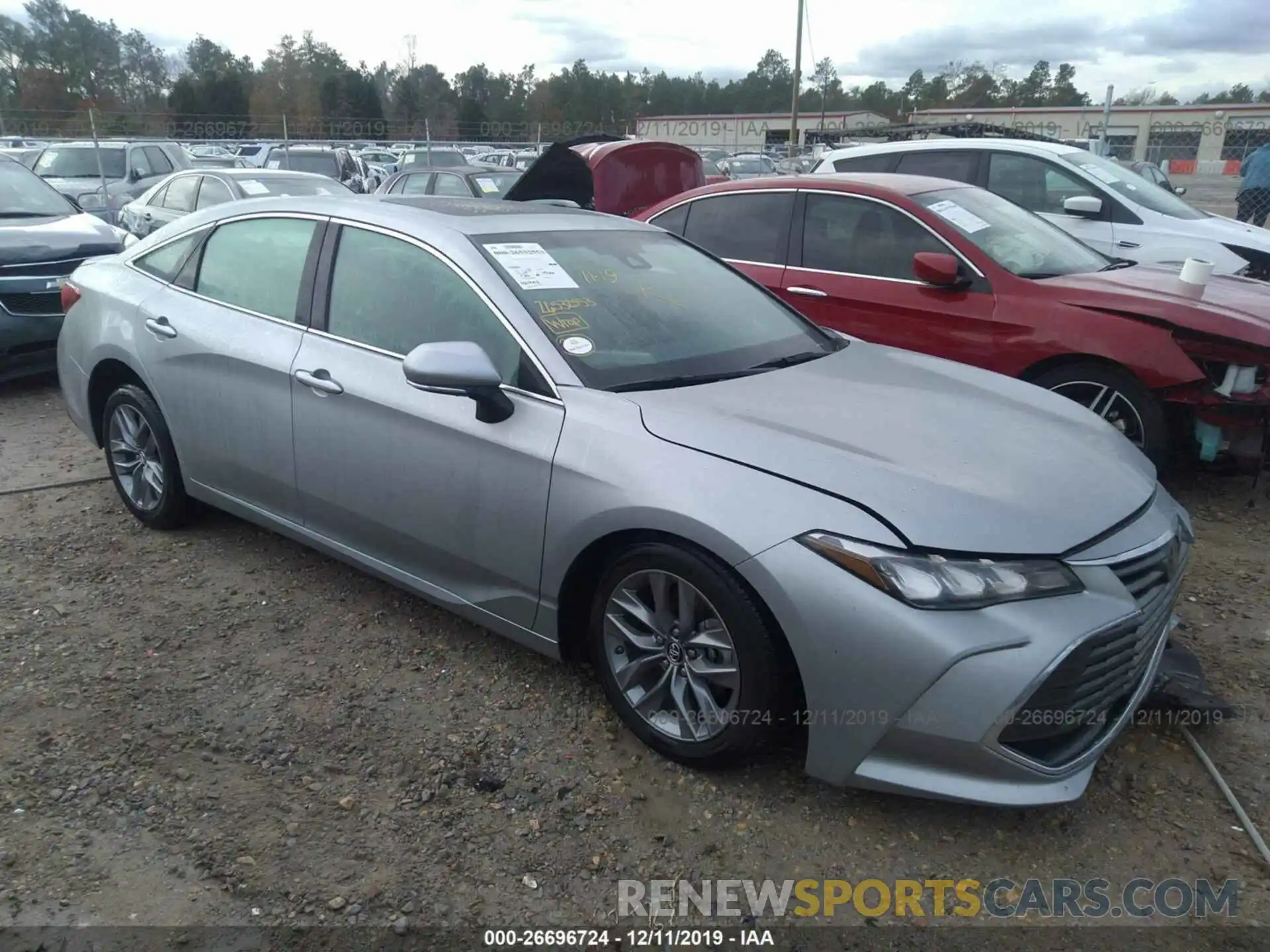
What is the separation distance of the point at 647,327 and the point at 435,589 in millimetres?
1156

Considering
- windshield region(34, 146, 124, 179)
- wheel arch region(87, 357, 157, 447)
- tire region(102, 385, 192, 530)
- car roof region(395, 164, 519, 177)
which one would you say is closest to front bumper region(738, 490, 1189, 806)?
tire region(102, 385, 192, 530)

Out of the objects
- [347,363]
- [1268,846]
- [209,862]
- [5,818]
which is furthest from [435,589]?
[1268,846]

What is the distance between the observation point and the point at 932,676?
225 cm

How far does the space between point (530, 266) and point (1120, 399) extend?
316 centimetres

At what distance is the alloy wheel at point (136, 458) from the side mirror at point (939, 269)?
3850 millimetres

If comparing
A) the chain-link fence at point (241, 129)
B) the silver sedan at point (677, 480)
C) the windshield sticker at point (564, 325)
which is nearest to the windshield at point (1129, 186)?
the silver sedan at point (677, 480)

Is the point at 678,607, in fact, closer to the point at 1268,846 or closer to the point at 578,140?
the point at 1268,846

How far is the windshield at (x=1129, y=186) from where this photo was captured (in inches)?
299

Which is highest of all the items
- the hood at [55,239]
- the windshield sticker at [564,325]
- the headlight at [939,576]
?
the windshield sticker at [564,325]

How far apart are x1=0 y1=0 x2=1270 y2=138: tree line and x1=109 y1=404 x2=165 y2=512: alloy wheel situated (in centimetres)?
1535

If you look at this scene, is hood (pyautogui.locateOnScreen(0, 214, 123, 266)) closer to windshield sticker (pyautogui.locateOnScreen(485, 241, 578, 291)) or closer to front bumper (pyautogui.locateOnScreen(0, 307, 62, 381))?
front bumper (pyautogui.locateOnScreen(0, 307, 62, 381))

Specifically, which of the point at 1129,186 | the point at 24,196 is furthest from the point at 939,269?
the point at 24,196

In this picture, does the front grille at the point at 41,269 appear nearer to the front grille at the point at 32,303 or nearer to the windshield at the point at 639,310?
the front grille at the point at 32,303

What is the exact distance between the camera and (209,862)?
2426 mm
